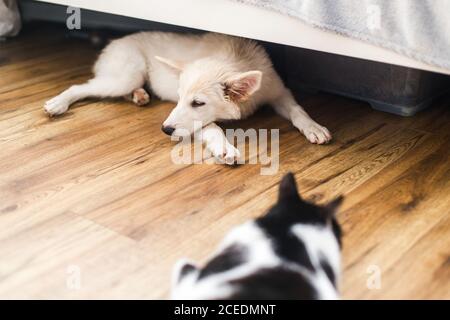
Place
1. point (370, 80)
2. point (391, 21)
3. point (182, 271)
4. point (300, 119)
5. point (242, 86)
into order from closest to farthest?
point (182, 271), point (391, 21), point (242, 86), point (300, 119), point (370, 80)

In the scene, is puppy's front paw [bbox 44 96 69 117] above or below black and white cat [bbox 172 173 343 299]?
below

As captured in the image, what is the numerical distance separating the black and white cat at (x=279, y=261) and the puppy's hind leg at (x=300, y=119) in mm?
766

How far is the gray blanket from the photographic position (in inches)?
54.4

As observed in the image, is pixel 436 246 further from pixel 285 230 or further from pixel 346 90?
pixel 346 90

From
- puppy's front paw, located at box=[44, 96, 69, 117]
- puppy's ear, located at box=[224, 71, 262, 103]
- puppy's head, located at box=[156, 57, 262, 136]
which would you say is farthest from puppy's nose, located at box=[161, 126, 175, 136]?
puppy's front paw, located at box=[44, 96, 69, 117]

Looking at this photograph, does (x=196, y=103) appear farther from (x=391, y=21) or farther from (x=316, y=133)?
(x=391, y=21)

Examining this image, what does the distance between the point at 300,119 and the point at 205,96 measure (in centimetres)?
41

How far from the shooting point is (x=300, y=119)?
1.94 metres

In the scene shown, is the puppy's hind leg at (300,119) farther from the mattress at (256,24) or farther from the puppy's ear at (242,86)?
the mattress at (256,24)

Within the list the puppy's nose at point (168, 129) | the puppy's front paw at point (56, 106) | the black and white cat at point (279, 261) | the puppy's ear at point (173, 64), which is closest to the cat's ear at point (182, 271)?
the black and white cat at point (279, 261)

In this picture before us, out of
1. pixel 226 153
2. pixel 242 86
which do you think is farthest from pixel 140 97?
pixel 226 153

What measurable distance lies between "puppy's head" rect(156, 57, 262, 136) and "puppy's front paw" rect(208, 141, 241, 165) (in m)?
0.18

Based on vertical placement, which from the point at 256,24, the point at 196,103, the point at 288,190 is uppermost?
the point at 256,24

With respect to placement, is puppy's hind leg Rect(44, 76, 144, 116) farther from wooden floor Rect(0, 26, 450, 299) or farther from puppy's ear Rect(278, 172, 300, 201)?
puppy's ear Rect(278, 172, 300, 201)
